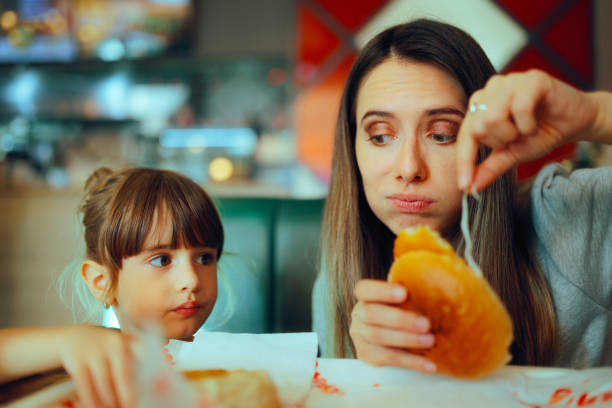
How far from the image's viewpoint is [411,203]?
0.88 metres

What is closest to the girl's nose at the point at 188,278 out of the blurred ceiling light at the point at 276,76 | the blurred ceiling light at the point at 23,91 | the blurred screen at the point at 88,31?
the blurred ceiling light at the point at 276,76

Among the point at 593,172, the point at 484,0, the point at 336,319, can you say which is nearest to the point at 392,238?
the point at 336,319

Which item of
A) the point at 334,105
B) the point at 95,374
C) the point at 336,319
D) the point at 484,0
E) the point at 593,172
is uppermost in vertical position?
the point at 484,0

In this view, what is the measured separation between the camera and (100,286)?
1123 mm

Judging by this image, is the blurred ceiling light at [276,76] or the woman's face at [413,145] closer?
the woman's face at [413,145]

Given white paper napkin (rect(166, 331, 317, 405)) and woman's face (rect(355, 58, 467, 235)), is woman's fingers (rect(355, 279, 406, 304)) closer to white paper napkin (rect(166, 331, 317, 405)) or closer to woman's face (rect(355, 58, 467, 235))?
white paper napkin (rect(166, 331, 317, 405))

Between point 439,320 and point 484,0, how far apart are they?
4.12 m

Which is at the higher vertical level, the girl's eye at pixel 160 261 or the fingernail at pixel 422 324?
the girl's eye at pixel 160 261

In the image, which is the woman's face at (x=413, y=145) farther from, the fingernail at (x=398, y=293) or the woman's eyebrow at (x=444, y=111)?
the fingernail at (x=398, y=293)

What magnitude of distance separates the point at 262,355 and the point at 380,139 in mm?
547

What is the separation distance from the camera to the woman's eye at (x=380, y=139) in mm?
950

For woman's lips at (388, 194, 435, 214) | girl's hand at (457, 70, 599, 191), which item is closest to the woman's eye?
woman's lips at (388, 194, 435, 214)

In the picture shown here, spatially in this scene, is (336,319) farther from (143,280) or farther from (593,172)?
(593,172)

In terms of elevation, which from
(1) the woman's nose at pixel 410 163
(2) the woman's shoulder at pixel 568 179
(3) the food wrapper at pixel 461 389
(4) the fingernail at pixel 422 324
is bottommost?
(3) the food wrapper at pixel 461 389
